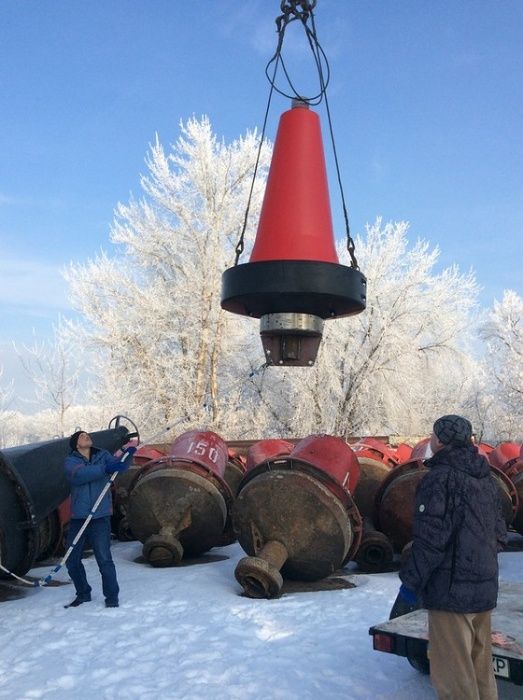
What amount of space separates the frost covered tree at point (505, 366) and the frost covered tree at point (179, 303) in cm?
1348

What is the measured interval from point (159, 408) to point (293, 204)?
17.6 meters

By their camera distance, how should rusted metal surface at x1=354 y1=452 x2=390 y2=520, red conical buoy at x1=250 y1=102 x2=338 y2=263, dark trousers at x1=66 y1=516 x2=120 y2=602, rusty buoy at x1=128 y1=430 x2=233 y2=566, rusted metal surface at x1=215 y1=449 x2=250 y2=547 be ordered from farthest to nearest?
rusted metal surface at x1=354 y1=452 x2=390 y2=520 < rusted metal surface at x1=215 y1=449 x2=250 y2=547 < rusty buoy at x1=128 y1=430 x2=233 y2=566 < dark trousers at x1=66 y1=516 x2=120 y2=602 < red conical buoy at x1=250 y1=102 x2=338 y2=263

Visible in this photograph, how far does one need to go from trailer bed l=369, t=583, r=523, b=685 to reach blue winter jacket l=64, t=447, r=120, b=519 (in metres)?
3.23

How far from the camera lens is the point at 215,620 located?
5391 millimetres

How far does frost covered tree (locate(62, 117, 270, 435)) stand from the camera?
21703 millimetres

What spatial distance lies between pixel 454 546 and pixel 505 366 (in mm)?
29253

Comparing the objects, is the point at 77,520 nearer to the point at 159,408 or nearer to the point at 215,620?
the point at 215,620

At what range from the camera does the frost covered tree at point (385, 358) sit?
21.8 meters

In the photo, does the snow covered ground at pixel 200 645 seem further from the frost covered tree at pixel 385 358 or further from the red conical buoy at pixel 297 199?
the frost covered tree at pixel 385 358

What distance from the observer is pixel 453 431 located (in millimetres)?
3291

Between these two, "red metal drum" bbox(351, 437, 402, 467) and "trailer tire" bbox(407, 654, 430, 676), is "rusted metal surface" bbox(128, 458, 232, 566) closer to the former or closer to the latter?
"red metal drum" bbox(351, 437, 402, 467)

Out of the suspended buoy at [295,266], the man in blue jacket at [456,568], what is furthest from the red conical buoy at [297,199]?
the man in blue jacket at [456,568]

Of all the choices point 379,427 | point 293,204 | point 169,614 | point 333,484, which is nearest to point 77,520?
point 169,614

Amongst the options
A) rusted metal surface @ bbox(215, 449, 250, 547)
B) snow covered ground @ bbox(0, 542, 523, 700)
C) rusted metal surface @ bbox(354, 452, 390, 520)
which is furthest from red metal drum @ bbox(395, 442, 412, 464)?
snow covered ground @ bbox(0, 542, 523, 700)
